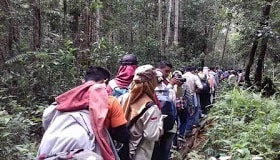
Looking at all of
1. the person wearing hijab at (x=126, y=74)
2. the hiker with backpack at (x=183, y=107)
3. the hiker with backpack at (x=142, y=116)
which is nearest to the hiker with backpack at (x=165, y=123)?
the person wearing hijab at (x=126, y=74)

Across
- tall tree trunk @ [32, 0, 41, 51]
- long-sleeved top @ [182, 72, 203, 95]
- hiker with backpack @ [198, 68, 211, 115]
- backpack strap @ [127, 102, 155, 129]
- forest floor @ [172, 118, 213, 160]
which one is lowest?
forest floor @ [172, 118, 213, 160]

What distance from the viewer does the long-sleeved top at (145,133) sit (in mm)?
3951

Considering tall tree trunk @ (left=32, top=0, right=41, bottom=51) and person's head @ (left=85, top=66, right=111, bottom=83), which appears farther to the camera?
tall tree trunk @ (left=32, top=0, right=41, bottom=51)

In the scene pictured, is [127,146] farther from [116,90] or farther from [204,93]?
[204,93]

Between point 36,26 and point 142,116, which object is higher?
point 36,26

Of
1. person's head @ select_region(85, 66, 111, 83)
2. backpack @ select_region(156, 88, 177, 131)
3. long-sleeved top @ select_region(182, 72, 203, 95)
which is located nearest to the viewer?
person's head @ select_region(85, 66, 111, 83)

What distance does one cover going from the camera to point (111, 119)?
10.2 ft

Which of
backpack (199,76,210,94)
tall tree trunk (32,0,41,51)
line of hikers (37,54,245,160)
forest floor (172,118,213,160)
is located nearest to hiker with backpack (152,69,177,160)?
line of hikers (37,54,245,160)

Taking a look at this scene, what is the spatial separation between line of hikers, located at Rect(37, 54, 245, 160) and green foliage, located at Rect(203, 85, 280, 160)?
1.13 m

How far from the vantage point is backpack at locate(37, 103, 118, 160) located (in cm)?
271

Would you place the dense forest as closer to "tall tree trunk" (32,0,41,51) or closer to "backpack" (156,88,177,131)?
"tall tree trunk" (32,0,41,51)

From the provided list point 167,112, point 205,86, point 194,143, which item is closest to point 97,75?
point 167,112

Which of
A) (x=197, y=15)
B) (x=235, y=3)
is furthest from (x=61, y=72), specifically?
(x=197, y=15)

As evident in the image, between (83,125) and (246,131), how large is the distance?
4301mm
